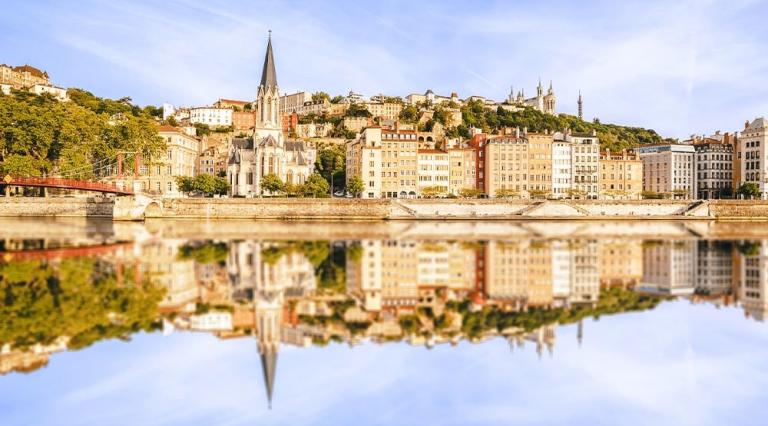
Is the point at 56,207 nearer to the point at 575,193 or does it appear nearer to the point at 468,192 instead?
the point at 468,192

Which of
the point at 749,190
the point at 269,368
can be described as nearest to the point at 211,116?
the point at 749,190

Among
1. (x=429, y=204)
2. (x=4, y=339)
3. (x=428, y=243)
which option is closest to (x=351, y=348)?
(x=4, y=339)

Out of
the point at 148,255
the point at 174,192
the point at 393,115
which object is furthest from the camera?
the point at 393,115

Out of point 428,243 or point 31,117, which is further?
point 31,117

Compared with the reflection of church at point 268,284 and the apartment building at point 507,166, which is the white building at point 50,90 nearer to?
the apartment building at point 507,166

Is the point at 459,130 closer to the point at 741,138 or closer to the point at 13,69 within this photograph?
the point at 741,138

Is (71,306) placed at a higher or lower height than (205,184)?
lower

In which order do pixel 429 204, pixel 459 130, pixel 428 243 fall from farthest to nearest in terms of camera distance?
pixel 459 130 → pixel 429 204 → pixel 428 243
